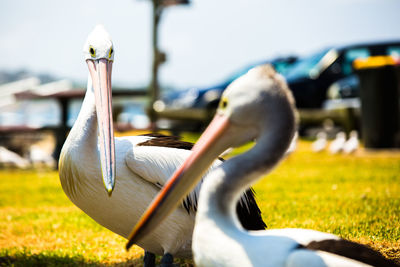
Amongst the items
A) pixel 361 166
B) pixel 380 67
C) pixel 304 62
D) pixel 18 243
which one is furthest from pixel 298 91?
pixel 18 243

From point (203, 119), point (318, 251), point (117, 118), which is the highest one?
point (318, 251)

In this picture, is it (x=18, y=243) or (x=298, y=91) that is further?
(x=298, y=91)

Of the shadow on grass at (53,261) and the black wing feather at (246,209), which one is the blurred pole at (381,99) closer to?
the shadow on grass at (53,261)

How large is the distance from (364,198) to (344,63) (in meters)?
9.15

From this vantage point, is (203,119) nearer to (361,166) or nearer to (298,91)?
(298,91)

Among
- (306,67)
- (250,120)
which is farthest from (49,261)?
(306,67)

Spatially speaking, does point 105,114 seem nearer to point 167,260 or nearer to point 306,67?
point 167,260

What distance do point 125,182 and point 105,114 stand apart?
43 cm

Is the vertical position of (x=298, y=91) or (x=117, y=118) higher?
(x=298, y=91)

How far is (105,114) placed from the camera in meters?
2.87

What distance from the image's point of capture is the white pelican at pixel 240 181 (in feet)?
6.23

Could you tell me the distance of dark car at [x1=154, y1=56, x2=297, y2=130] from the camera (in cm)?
1201

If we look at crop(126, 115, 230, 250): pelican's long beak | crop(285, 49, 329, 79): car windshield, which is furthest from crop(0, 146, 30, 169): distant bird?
crop(126, 115, 230, 250): pelican's long beak

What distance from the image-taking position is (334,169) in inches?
304
